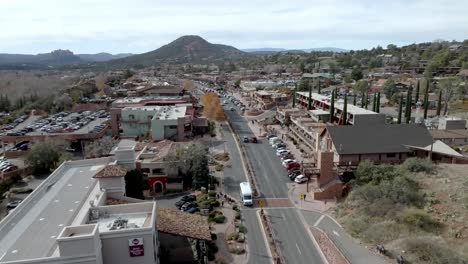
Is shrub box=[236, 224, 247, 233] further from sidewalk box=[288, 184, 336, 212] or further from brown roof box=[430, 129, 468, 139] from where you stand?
brown roof box=[430, 129, 468, 139]

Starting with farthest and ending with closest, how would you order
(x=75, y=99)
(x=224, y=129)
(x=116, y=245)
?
(x=75, y=99) < (x=224, y=129) < (x=116, y=245)

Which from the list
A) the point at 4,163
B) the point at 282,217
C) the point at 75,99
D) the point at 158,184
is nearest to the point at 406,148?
the point at 282,217

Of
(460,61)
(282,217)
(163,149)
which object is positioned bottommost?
(282,217)

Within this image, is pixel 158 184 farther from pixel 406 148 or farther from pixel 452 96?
pixel 452 96

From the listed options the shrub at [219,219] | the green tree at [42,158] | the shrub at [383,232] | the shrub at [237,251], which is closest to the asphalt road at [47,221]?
the shrub at [219,219]

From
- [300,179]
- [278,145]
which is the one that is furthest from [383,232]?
[278,145]

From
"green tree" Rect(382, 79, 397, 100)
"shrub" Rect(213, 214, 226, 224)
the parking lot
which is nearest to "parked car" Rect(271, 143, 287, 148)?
"shrub" Rect(213, 214, 226, 224)
